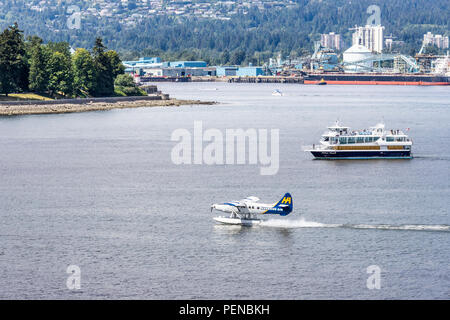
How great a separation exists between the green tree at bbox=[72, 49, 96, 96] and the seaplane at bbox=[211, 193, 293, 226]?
92.9 m

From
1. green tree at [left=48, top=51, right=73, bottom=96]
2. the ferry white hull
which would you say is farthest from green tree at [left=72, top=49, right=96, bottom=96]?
the ferry white hull

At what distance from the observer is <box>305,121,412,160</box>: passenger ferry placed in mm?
73750

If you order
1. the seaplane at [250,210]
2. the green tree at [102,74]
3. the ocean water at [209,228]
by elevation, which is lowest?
the ocean water at [209,228]

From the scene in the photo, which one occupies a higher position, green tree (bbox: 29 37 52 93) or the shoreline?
green tree (bbox: 29 37 52 93)

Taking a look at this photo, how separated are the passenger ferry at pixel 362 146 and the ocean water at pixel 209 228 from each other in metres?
1.44

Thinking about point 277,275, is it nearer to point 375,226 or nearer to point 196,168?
point 375,226

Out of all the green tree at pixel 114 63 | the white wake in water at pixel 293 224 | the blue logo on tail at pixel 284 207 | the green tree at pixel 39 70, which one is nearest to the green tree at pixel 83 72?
the green tree at pixel 114 63

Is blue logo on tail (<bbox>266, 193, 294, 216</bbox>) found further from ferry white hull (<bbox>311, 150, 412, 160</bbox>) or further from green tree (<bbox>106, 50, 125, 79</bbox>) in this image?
green tree (<bbox>106, 50, 125, 79</bbox>)

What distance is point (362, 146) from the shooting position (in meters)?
74.1

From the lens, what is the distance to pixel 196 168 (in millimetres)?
66938

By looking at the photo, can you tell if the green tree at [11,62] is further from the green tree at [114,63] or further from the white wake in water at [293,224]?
the white wake in water at [293,224]

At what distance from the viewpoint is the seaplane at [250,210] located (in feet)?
152

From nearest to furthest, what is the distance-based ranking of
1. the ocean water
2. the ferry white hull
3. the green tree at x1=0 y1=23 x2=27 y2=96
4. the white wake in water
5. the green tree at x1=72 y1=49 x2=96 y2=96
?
the ocean water → the white wake in water → the ferry white hull → the green tree at x1=0 y1=23 x2=27 y2=96 → the green tree at x1=72 y1=49 x2=96 y2=96
